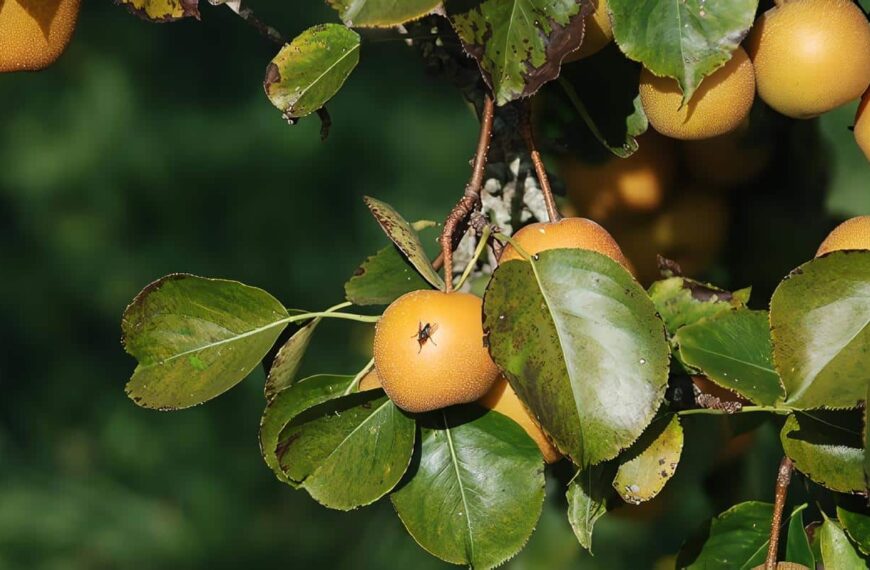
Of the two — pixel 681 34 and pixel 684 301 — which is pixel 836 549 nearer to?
pixel 684 301

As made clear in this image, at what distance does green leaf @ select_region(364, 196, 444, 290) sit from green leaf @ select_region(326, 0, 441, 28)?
102 mm

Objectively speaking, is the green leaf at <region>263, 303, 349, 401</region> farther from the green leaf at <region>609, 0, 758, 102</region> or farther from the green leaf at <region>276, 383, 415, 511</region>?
the green leaf at <region>609, 0, 758, 102</region>

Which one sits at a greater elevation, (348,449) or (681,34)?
(681,34)

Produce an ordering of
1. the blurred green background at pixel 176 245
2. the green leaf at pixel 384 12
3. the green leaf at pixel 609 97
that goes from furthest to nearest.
Result: 1. the blurred green background at pixel 176 245
2. the green leaf at pixel 609 97
3. the green leaf at pixel 384 12

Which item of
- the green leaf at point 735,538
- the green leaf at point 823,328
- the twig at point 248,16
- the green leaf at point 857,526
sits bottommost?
the green leaf at point 735,538

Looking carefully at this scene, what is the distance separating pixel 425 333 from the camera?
1.42 feet

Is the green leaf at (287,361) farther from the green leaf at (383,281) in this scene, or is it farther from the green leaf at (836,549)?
the green leaf at (836,549)

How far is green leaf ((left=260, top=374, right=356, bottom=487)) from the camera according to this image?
1.59 feet

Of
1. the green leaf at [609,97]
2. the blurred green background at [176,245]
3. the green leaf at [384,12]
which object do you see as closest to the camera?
the green leaf at [384,12]

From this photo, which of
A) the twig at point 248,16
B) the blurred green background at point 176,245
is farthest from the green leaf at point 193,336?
the blurred green background at point 176,245

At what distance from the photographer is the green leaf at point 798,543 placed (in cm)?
52

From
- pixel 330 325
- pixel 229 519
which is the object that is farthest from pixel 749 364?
pixel 229 519

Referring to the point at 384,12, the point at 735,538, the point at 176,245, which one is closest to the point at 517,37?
the point at 384,12

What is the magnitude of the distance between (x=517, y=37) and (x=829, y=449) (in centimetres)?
21
